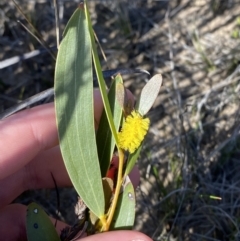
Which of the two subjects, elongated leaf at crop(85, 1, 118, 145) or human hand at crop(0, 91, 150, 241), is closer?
elongated leaf at crop(85, 1, 118, 145)

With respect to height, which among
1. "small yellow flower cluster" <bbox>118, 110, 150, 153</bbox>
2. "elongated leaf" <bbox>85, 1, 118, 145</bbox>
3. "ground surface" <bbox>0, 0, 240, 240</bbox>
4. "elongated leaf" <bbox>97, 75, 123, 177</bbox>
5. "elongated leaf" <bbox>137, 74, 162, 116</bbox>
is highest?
"elongated leaf" <bbox>85, 1, 118, 145</bbox>

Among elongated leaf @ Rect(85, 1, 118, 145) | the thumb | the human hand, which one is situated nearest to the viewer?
elongated leaf @ Rect(85, 1, 118, 145)

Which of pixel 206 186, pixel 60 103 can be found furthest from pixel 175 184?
pixel 60 103

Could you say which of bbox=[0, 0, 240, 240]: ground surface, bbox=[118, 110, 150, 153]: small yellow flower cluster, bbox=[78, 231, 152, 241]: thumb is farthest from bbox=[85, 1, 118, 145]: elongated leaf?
bbox=[0, 0, 240, 240]: ground surface

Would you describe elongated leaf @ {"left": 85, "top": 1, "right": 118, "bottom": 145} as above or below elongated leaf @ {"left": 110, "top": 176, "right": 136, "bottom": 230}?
above

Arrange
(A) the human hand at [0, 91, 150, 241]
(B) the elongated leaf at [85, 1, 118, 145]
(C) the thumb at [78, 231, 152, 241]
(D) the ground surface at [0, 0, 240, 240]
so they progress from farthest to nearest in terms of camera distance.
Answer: (D) the ground surface at [0, 0, 240, 240]
(A) the human hand at [0, 91, 150, 241]
(C) the thumb at [78, 231, 152, 241]
(B) the elongated leaf at [85, 1, 118, 145]

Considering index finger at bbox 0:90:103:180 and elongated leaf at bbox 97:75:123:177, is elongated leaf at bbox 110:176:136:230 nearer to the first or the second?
elongated leaf at bbox 97:75:123:177
